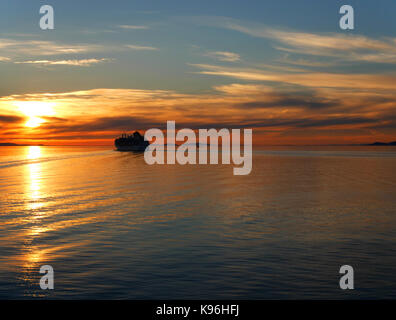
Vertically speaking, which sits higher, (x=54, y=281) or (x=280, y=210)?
(x=280, y=210)

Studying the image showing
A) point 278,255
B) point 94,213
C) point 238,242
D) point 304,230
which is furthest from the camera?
point 94,213

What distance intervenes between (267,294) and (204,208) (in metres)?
18.8

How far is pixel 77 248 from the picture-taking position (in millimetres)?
18750

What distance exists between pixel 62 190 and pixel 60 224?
20882 mm

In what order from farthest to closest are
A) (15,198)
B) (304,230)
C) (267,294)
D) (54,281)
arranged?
1. (15,198)
2. (304,230)
3. (54,281)
4. (267,294)

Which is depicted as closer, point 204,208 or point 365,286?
point 365,286

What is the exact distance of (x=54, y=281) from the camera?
1423 cm

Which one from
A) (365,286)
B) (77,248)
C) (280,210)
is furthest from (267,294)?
(280,210)

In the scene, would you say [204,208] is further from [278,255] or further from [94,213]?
[278,255]
